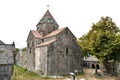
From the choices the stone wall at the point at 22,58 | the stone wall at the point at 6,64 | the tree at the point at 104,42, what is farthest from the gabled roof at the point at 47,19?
the stone wall at the point at 6,64

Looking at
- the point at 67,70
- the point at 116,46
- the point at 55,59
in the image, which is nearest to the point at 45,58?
the point at 55,59

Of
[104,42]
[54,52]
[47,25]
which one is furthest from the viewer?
[47,25]

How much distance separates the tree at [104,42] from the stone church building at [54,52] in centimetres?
267

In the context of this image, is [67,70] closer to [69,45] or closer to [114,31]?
[69,45]

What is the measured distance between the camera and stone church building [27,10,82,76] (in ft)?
123

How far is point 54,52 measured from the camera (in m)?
38.1

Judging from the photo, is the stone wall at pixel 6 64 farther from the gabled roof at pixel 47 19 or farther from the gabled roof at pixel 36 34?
the gabled roof at pixel 47 19

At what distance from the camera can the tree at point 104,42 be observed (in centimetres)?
3631

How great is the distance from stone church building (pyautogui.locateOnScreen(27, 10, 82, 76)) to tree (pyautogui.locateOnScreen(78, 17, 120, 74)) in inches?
105

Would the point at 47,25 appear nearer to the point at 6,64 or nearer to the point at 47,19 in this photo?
the point at 47,19

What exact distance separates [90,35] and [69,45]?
4.41m

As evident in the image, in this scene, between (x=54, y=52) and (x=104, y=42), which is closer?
(x=104, y=42)

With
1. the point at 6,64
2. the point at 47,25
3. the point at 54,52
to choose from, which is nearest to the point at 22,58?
the point at 47,25

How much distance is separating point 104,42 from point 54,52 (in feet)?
28.3
